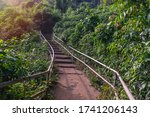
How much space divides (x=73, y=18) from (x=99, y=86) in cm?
1377

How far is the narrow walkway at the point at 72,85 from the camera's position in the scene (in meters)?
7.86

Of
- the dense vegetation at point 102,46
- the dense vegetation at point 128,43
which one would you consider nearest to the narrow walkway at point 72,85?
the dense vegetation at point 102,46

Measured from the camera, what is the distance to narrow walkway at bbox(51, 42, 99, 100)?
25.8ft

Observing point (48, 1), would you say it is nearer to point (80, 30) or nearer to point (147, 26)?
point (80, 30)

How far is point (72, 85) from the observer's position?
30.2 ft

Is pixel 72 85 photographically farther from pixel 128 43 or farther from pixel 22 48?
pixel 22 48

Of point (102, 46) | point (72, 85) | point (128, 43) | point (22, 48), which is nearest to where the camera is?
point (128, 43)

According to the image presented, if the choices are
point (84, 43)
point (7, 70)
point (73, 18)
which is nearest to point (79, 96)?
point (7, 70)

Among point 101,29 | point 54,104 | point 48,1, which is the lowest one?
point 54,104

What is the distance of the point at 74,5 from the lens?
32562 mm

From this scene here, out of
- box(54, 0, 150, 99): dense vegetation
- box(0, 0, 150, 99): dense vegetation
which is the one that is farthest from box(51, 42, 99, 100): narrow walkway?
box(54, 0, 150, 99): dense vegetation

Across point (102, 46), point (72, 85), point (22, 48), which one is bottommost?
point (72, 85)

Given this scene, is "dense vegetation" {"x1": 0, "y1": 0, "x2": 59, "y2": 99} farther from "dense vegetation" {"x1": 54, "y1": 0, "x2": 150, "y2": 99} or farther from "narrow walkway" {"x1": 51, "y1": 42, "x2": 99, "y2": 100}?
"dense vegetation" {"x1": 54, "y1": 0, "x2": 150, "y2": 99}

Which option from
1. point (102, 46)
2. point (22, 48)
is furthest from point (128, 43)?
point (22, 48)
